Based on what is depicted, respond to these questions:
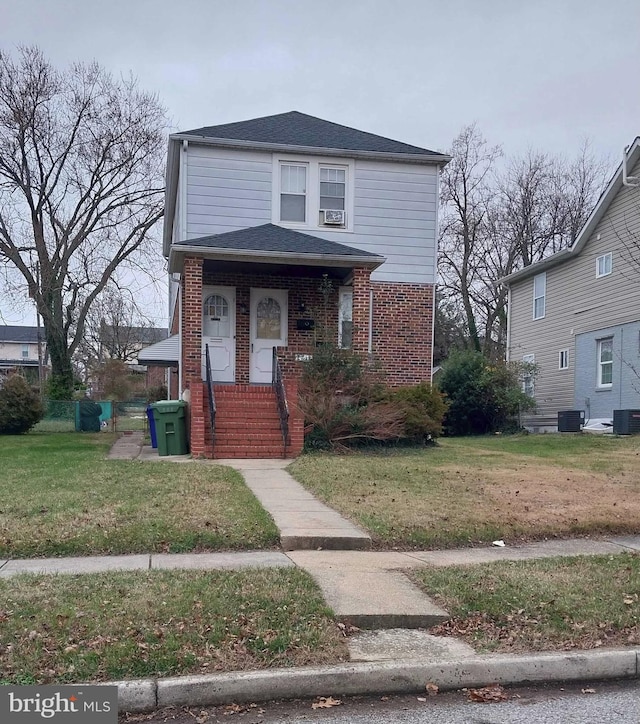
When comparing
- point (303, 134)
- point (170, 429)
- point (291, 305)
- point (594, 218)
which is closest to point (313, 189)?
point (303, 134)

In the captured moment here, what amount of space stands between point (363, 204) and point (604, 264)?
8599 mm

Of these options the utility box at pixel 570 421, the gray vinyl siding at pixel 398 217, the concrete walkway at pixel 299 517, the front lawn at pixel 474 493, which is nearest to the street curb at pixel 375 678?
the concrete walkway at pixel 299 517

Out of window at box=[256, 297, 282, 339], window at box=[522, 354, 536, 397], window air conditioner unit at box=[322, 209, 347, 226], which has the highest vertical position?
window air conditioner unit at box=[322, 209, 347, 226]

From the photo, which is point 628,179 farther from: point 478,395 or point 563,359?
point 478,395

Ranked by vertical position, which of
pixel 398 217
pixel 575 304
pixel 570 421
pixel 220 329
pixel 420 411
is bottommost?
pixel 570 421

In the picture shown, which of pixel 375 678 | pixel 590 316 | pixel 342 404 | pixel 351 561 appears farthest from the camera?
pixel 590 316

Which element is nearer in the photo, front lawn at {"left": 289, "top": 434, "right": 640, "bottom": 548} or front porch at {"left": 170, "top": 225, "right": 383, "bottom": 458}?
front lawn at {"left": 289, "top": 434, "right": 640, "bottom": 548}

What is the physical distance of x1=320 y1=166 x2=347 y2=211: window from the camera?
55.4ft

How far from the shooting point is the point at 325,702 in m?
3.94

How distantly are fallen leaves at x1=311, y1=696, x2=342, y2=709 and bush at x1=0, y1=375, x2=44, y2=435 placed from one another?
18.4 m

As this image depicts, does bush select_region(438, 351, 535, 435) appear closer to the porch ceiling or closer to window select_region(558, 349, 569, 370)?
window select_region(558, 349, 569, 370)

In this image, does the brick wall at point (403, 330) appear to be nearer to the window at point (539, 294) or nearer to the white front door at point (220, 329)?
the white front door at point (220, 329)

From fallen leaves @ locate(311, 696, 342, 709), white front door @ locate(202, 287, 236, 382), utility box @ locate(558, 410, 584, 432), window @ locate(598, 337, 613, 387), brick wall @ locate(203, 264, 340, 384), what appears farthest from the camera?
window @ locate(598, 337, 613, 387)

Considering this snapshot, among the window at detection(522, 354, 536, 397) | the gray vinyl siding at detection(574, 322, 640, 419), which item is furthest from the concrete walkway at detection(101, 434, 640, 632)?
the window at detection(522, 354, 536, 397)
